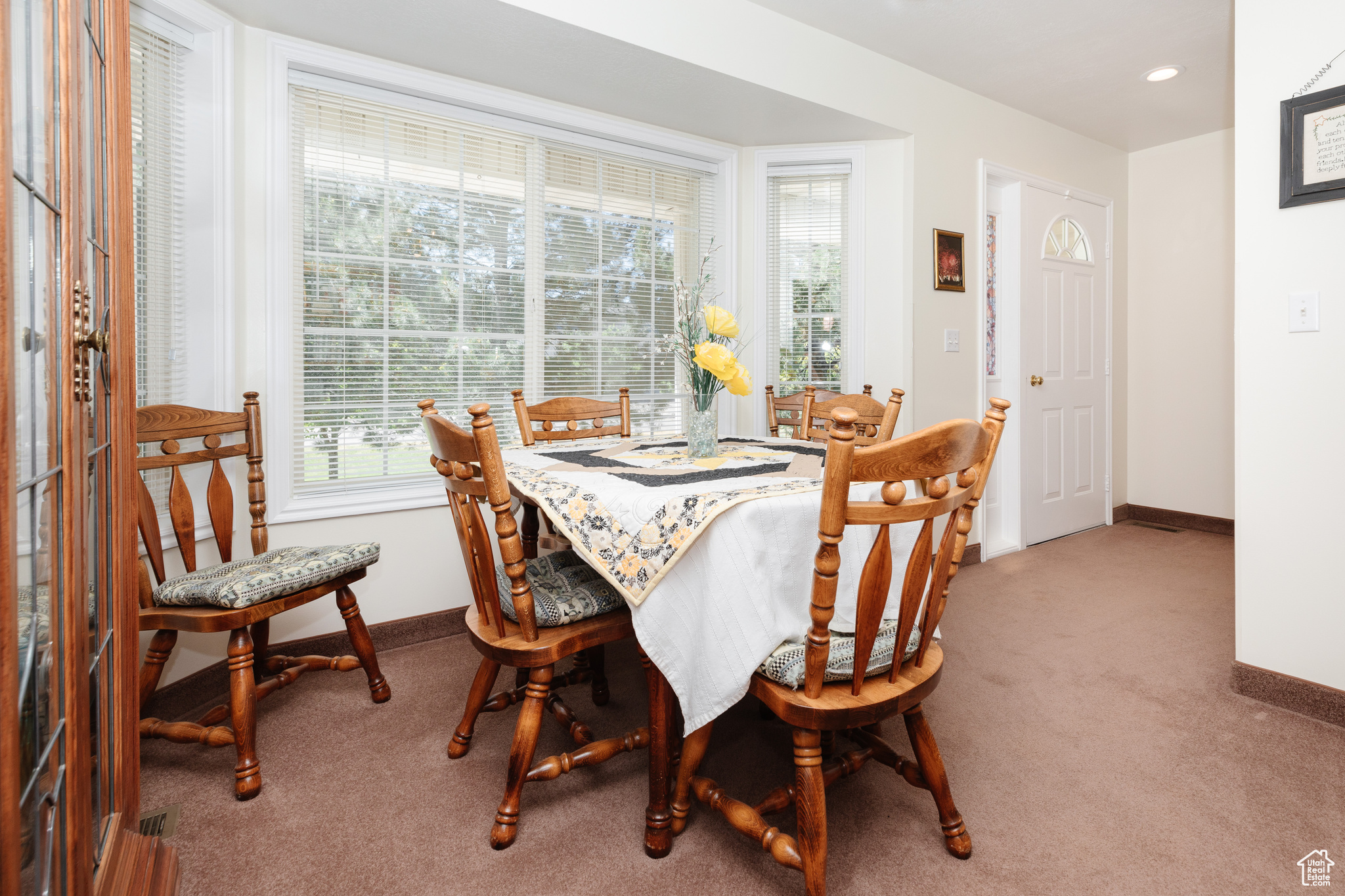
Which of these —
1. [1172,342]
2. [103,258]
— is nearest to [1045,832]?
[103,258]

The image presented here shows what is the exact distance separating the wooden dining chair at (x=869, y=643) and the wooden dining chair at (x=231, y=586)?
1158mm

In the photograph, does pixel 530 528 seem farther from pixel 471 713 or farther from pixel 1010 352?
pixel 1010 352

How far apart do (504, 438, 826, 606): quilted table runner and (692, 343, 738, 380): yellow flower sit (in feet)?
0.81

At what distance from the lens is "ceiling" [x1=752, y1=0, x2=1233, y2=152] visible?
2854 mm

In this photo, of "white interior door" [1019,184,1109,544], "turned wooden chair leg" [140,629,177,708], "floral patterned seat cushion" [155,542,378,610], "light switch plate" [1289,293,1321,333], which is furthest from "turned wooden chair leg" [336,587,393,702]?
"white interior door" [1019,184,1109,544]

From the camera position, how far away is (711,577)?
1.23m

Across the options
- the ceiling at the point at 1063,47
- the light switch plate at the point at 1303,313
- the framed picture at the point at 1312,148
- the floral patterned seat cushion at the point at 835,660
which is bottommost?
the floral patterned seat cushion at the point at 835,660

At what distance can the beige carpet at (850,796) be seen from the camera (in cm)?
135

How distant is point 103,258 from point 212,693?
5.55 feet

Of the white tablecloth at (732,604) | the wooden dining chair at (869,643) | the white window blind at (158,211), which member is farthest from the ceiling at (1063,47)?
the white tablecloth at (732,604)

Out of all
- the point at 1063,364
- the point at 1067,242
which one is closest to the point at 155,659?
the point at 1063,364

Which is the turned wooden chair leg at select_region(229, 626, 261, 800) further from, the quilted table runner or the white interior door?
the white interior door

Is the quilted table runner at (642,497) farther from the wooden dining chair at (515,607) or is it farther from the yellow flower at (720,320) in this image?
the yellow flower at (720,320)

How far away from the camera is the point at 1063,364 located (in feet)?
14.0
